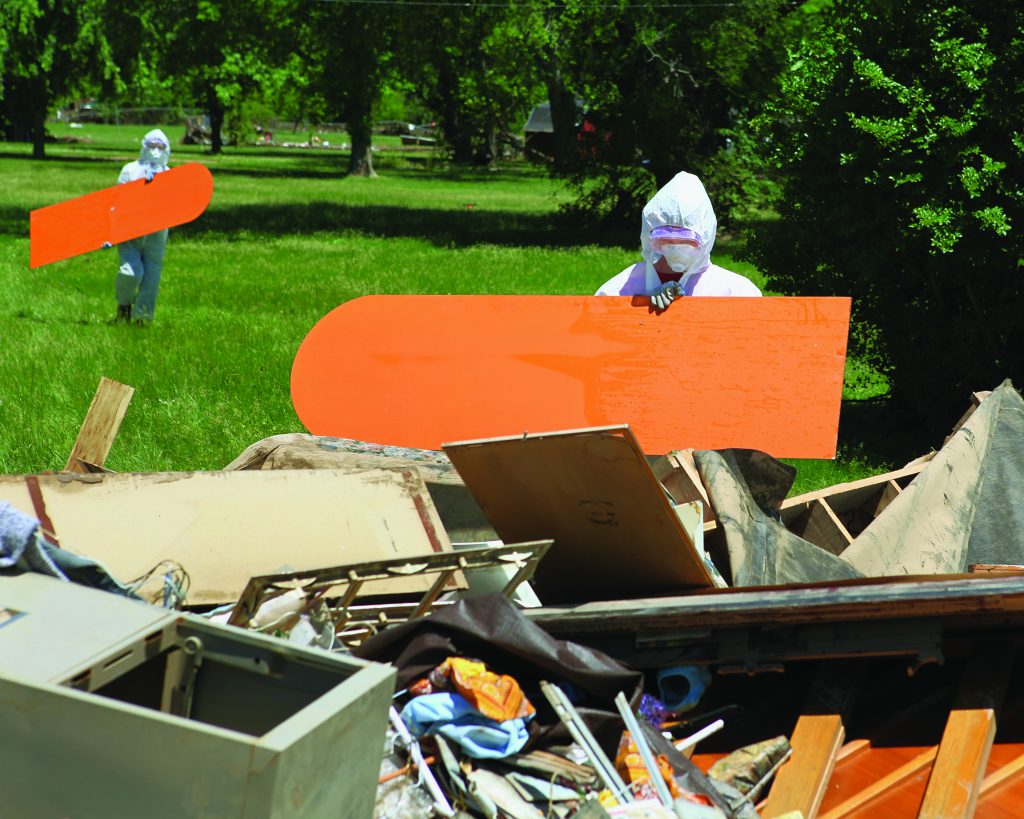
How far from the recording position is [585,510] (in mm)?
4004

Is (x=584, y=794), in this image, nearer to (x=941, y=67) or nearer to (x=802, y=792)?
(x=802, y=792)

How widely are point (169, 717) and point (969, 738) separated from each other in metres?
2.32

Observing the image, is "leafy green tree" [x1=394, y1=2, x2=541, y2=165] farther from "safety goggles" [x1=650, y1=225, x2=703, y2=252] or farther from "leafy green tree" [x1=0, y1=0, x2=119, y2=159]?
"leafy green tree" [x1=0, y1=0, x2=119, y2=159]

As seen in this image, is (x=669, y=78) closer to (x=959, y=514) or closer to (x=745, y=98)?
(x=745, y=98)

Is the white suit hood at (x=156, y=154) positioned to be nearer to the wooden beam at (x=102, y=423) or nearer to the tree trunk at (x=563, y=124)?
the wooden beam at (x=102, y=423)

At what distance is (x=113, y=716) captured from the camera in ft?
7.74

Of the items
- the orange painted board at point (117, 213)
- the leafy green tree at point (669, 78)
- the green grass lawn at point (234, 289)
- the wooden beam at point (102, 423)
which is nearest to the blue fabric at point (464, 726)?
the wooden beam at point (102, 423)

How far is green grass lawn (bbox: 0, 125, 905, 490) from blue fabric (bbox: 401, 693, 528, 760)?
3.98 m

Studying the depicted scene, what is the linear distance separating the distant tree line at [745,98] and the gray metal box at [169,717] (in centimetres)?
536

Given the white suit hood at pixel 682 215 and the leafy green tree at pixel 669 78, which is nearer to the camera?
the white suit hood at pixel 682 215

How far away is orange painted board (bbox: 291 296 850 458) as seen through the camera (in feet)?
18.1


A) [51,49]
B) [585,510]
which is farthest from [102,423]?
[51,49]

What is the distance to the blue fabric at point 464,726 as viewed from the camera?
3.22 metres

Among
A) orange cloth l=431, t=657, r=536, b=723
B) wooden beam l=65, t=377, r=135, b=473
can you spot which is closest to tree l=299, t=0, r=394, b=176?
wooden beam l=65, t=377, r=135, b=473
